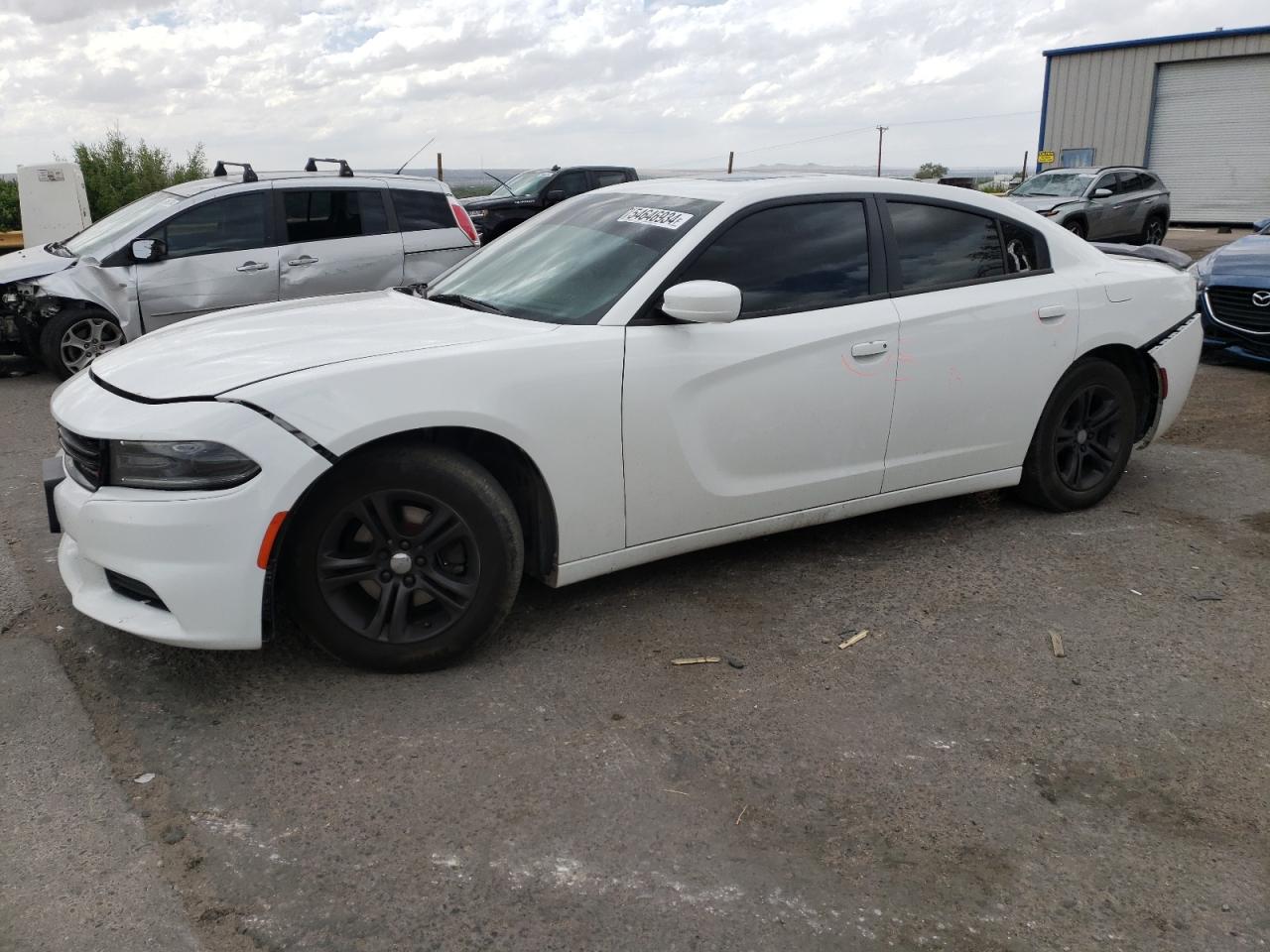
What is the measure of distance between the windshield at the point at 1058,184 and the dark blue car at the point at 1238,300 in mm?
8998

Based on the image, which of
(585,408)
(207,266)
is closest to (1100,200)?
(207,266)

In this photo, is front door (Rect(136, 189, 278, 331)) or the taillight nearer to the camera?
front door (Rect(136, 189, 278, 331))

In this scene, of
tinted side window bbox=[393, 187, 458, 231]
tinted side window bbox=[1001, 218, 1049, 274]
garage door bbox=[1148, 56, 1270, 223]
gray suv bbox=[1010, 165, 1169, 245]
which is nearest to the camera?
tinted side window bbox=[1001, 218, 1049, 274]

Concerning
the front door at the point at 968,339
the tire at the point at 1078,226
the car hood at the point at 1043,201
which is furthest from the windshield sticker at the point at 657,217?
the tire at the point at 1078,226

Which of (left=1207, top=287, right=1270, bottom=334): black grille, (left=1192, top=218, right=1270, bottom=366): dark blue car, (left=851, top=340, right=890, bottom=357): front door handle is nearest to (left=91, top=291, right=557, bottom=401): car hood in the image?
(left=851, top=340, right=890, bottom=357): front door handle

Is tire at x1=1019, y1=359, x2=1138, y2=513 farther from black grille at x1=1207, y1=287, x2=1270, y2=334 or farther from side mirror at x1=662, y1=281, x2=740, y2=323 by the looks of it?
black grille at x1=1207, y1=287, x2=1270, y2=334

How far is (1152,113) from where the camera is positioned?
90.5 ft

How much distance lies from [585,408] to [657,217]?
0.96m

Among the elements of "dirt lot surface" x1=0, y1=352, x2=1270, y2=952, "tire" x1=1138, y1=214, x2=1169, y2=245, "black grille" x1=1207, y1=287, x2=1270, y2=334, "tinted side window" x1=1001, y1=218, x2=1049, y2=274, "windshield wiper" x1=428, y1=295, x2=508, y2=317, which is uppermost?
"tinted side window" x1=1001, y1=218, x2=1049, y2=274

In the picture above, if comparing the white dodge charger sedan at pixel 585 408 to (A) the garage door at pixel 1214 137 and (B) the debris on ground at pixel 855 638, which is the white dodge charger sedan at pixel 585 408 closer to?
(B) the debris on ground at pixel 855 638

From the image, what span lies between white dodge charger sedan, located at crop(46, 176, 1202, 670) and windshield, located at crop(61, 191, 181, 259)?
5.22 metres

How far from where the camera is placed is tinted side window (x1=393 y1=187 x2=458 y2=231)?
9.23 m

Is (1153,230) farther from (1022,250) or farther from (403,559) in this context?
(403,559)

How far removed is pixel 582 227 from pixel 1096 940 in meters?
3.09
